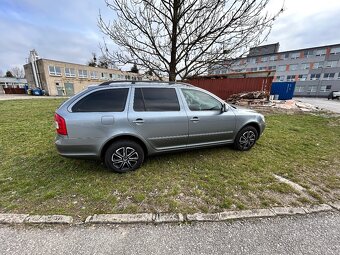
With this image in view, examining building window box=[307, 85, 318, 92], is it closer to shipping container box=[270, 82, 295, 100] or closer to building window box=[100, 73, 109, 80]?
shipping container box=[270, 82, 295, 100]

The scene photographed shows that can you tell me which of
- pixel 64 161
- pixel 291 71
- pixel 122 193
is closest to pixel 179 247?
pixel 122 193

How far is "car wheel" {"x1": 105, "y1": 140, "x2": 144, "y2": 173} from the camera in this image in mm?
3299

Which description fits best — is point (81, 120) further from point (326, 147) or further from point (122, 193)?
point (326, 147)

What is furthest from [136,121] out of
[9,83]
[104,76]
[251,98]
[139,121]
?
[9,83]

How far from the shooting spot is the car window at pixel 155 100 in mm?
3406

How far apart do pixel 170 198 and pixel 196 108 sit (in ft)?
6.47

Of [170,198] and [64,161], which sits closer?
[170,198]

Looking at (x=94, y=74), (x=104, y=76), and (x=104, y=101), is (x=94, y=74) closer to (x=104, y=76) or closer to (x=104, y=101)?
(x=104, y=76)

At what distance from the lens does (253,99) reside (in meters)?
14.3

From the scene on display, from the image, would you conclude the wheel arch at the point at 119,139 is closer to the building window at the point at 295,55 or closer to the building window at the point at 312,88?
the building window at the point at 312,88

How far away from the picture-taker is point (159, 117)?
346cm

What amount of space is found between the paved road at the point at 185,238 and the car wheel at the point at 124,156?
4.18ft

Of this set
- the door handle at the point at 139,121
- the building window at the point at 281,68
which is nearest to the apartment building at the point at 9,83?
the door handle at the point at 139,121

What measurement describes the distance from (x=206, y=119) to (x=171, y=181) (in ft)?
5.06
